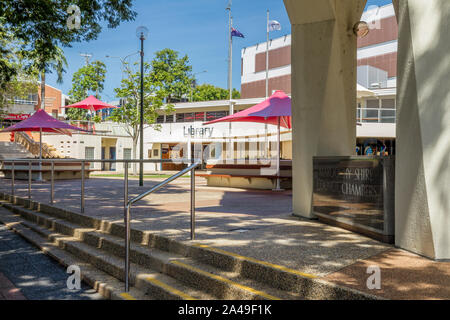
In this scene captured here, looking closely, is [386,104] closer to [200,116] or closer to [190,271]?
[200,116]

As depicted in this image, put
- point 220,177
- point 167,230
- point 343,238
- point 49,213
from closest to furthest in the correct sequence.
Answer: point 343,238, point 167,230, point 49,213, point 220,177

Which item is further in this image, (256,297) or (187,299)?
(187,299)

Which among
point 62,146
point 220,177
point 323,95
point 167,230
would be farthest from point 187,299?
point 62,146

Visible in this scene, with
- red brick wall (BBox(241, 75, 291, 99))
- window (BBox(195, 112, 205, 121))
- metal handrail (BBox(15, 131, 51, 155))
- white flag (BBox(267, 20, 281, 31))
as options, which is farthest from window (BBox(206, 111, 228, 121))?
metal handrail (BBox(15, 131, 51, 155))

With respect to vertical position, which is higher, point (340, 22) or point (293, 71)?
point (340, 22)

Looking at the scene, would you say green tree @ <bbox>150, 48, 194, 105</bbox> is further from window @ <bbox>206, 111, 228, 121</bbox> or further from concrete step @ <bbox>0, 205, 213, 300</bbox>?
concrete step @ <bbox>0, 205, 213, 300</bbox>

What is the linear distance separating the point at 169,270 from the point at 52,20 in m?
9.25

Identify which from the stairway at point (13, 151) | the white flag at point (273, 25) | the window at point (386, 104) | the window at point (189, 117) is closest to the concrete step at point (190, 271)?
the stairway at point (13, 151)

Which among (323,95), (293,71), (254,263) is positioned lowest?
(254,263)

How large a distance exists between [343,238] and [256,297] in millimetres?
1990

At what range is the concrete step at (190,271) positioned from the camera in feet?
10.9

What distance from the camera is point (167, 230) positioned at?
525cm

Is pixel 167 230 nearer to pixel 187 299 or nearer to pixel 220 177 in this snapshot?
pixel 187 299

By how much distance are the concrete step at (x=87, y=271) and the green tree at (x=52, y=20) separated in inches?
220
